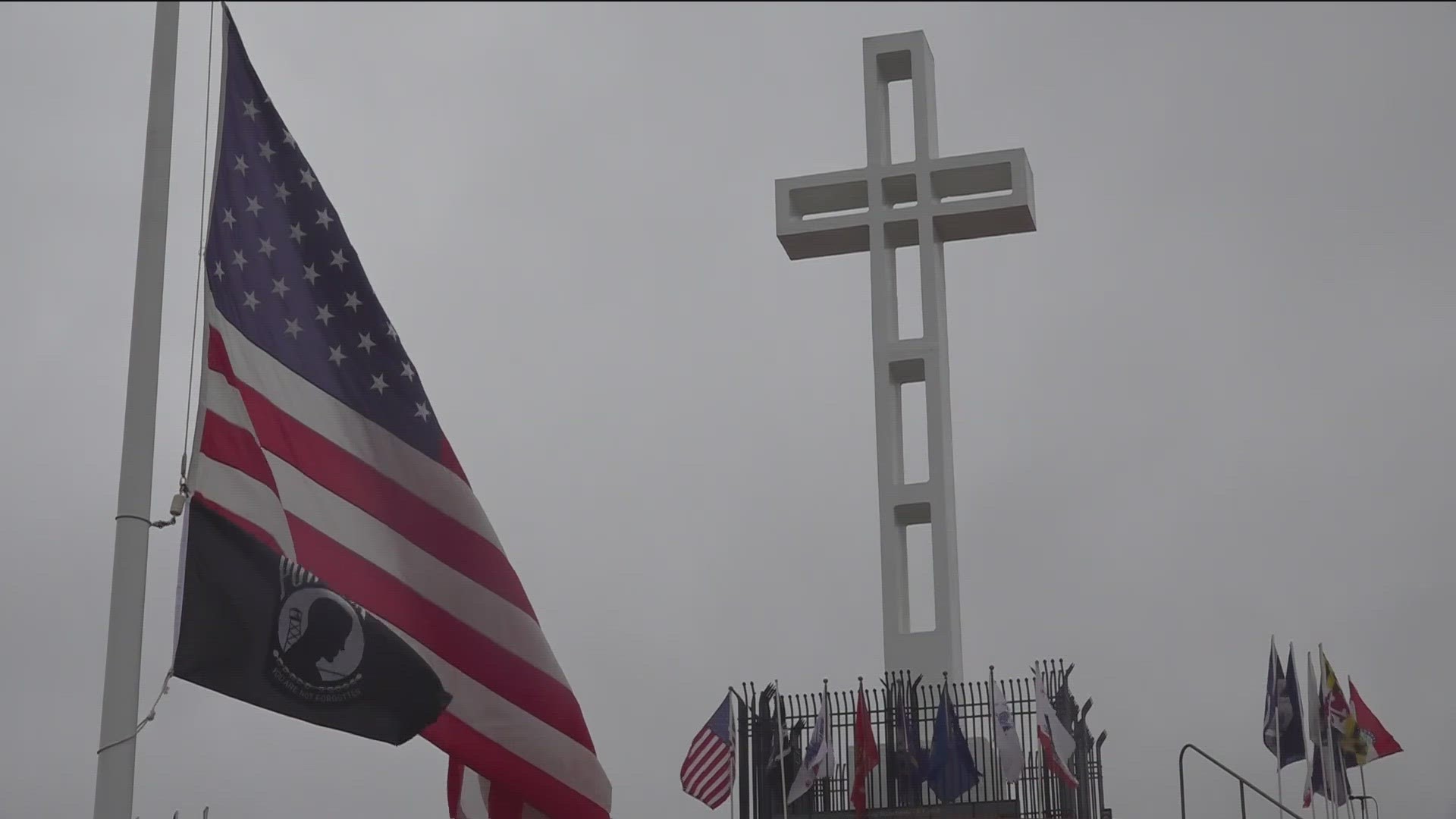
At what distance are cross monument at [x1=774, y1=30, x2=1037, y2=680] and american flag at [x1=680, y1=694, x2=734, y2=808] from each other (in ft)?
7.30

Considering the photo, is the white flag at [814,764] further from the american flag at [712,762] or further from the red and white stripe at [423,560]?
the red and white stripe at [423,560]

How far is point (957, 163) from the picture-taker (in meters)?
22.1

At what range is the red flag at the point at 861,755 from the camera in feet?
60.2

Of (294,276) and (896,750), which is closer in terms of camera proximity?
(294,276)

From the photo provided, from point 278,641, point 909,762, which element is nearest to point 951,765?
point 909,762

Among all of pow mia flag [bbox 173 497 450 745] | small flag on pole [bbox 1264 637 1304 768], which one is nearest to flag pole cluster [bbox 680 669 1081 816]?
small flag on pole [bbox 1264 637 1304 768]

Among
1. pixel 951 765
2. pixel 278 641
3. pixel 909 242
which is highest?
pixel 909 242

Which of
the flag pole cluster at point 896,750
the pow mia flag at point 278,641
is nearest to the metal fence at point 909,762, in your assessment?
the flag pole cluster at point 896,750

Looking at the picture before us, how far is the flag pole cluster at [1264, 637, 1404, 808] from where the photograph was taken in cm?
2141

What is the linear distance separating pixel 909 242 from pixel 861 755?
6669 mm

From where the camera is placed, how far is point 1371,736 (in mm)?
21609

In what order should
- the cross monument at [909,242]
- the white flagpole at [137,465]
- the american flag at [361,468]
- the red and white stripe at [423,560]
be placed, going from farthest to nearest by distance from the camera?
the cross monument at [909,242], the american flag at [361,468], the red and white stripe at [423,560], the white flagpole at [137,465]

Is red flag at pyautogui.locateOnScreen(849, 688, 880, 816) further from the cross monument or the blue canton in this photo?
the blue canton

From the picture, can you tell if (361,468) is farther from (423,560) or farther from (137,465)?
(137,465)
